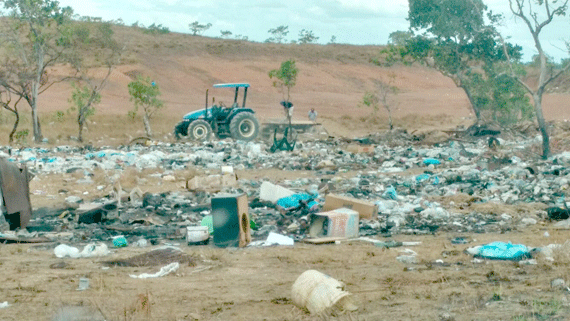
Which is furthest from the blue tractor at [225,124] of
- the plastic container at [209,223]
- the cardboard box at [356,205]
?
the plastic container at [209,223]

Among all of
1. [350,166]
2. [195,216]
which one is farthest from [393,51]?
[195,216]

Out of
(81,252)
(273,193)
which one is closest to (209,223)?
(81,252)

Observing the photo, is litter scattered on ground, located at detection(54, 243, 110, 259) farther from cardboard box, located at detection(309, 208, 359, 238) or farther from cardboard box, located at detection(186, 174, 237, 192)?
cardboard box, located at detection(186, 174, 237, 192)

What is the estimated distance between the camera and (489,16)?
24.4 metres

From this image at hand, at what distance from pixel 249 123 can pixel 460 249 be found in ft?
47.6

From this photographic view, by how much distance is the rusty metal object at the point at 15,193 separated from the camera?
24.3ft

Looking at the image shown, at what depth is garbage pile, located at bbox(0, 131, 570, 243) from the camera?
25.5 feet

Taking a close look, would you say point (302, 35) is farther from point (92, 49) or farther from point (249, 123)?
point (249, 123)

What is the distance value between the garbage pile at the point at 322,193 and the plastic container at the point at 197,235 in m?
0.51

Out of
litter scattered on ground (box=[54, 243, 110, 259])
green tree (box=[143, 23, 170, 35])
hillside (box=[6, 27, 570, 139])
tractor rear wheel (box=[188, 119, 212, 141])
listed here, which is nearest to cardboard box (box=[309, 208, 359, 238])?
litter scattered on ground (box=[54, 243, 110, 259])

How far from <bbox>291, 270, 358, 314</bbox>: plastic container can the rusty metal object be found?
4209mm

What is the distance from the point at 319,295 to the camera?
4.24 m

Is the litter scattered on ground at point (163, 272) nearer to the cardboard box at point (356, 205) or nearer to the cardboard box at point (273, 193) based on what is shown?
the cardboard box at point (356, 205)

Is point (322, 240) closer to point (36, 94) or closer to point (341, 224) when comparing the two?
point (341, 224)
